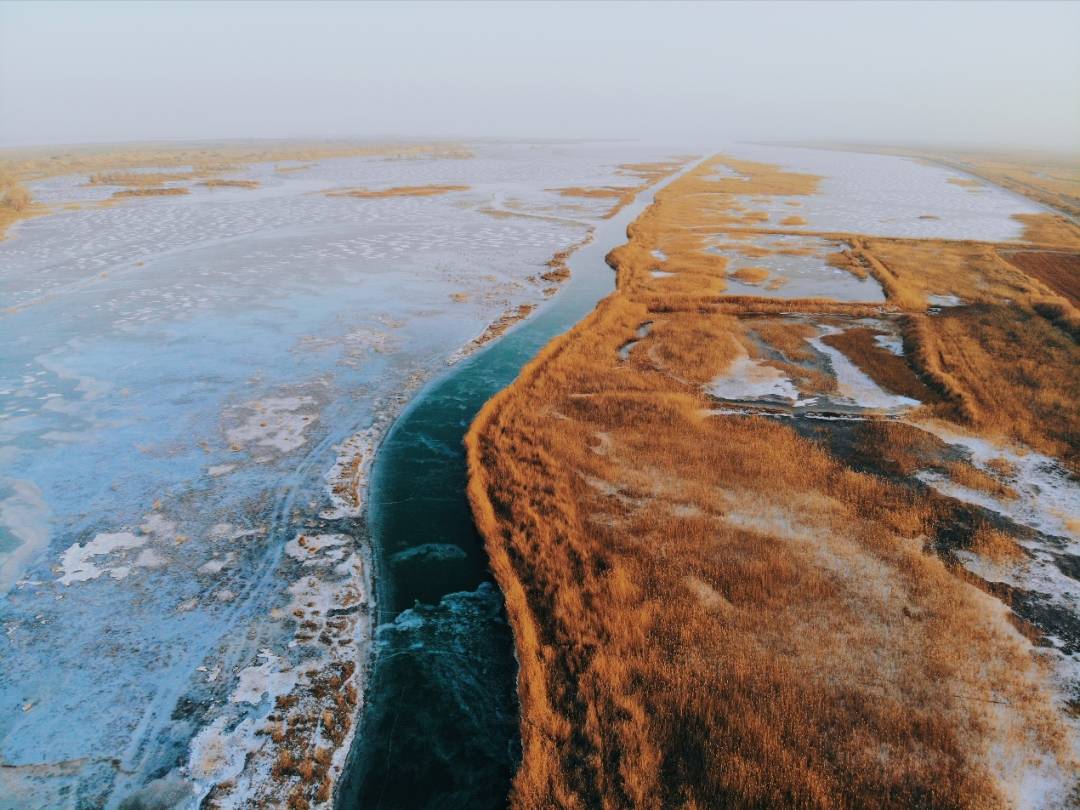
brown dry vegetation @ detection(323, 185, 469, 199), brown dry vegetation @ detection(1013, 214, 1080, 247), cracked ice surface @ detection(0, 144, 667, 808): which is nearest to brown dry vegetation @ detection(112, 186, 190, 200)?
brown dry vegetation @ detection(323, 185, 469, 199)

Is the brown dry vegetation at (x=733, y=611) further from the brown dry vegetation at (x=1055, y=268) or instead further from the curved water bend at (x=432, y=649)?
the brown dry vegetation at (x=1055, y=268)

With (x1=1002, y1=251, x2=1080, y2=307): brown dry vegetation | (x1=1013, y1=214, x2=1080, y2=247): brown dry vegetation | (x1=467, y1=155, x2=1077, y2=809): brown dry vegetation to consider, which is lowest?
(x1=467, y1=155, x2=1077, y2=809): brown dry vegetation

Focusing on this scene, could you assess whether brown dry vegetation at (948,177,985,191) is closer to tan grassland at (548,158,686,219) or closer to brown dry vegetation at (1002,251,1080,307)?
tan grassland at (548,158,686,219)

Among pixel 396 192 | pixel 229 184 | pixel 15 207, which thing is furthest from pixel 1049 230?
pixel 15 207

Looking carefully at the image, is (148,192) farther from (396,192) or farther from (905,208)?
(905,208)

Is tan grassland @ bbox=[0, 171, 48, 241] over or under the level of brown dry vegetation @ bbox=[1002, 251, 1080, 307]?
over

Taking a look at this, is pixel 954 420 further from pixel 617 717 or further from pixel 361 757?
pixel 361 757

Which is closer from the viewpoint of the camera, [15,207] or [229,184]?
[15,207]

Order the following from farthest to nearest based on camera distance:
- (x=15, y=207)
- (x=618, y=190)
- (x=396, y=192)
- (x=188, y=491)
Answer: (x=618, y=190), (x=396, y=192), (x=15, y=207), (x=188, y=491)
